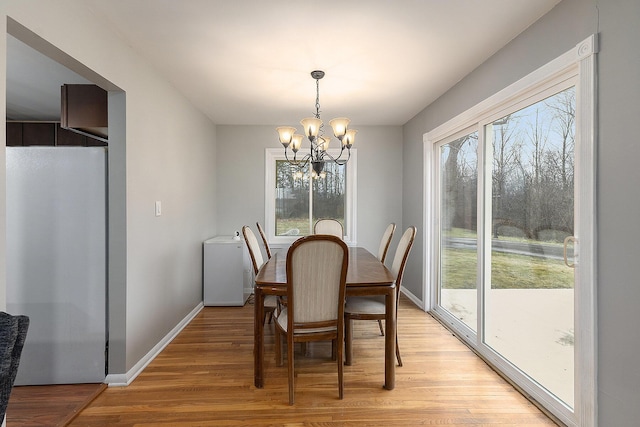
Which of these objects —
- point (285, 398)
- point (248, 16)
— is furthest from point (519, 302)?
point (248, 16)

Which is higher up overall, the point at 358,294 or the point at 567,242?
the point at 567,242

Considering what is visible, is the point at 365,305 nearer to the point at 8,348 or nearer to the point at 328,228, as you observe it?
the point at 328,228

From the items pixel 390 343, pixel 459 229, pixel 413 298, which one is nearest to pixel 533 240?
pixel 459 229

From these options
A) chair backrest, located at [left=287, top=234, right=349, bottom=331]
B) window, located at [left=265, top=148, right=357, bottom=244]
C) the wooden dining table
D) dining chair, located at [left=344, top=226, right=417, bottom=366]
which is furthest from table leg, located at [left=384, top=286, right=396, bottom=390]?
window, located at [left=265, top=148, right=357, bottom=244]

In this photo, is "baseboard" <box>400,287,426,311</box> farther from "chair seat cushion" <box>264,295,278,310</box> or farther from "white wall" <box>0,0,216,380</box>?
"white wall" <box>0,0,216,380</box>

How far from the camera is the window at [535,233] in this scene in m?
1.65

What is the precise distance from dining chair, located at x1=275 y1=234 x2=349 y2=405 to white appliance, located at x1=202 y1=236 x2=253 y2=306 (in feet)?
6.63

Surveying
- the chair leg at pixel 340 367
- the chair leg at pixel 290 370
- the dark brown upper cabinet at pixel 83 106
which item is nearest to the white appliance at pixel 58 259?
the dark brown upper cabinet at pixel 83 106

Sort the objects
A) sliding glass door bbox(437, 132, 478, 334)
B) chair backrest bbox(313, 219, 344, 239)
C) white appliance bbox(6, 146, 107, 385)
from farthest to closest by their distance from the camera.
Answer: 1. chair backrest bbox(313, 219, 344, 239)
2. sliding glass door bbox(437, 132, 478, 334)
3. white appliance bbox(6, 146, 107, 385)

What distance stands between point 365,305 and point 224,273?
218 cm

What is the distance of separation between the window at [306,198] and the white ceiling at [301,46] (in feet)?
4.25

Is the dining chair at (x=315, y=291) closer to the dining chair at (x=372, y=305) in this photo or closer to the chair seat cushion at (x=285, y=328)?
the chair seat cushion at (x=285, y=328)

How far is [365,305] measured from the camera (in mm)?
2396

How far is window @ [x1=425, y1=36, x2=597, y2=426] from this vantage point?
1.65 metres
